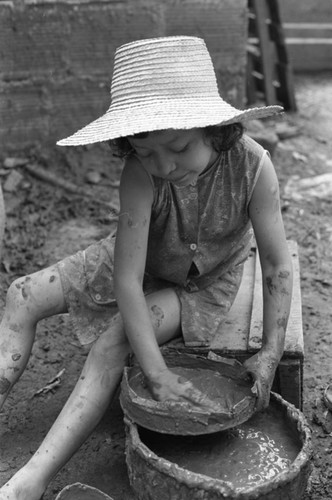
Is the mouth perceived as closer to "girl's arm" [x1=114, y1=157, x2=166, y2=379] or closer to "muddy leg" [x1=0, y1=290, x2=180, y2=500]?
"girl's arm" [x1=114, y1=157, x2=166, y2=379]

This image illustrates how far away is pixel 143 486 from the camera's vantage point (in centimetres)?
212

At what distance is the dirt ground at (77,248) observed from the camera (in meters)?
2.58

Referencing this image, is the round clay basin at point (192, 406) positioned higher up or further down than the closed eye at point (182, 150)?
further down

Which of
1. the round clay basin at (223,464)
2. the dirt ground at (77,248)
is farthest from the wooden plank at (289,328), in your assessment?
the dirt ground at (77,248)

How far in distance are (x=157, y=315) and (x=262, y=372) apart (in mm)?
417

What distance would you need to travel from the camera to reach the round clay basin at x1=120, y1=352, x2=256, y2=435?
2.11 meters

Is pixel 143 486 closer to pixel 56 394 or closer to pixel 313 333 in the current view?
pixel 56 394

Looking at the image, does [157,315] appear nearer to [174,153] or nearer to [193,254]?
[193,254]

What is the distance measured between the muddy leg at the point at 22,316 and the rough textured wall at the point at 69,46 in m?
2.17

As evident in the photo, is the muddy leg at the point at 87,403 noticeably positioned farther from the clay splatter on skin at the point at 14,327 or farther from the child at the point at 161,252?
the clay splatter on skin at the point at 14,327

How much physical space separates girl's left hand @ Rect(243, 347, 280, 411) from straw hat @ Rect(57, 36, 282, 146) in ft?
2.37

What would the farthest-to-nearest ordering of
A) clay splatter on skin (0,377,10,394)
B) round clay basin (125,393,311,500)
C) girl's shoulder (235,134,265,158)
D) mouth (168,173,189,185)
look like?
clay splatter on skin (0,377,10,394)
girl's shoulder (235,134,265,158)
mouth (168,173,189,185)
round clay basin (125,393,311,500)

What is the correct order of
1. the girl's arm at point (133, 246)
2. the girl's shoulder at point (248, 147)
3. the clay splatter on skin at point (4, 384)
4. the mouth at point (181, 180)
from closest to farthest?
the mouth at point (181, 180) → the girl's arm at point (133, 246) → the girl's shoulder at point (248, 147) → the clay splatter on skin at point (4, 384)

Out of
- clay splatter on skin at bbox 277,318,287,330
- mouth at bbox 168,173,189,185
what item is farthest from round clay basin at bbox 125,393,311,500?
mouth at bbox 168,173,189,185
